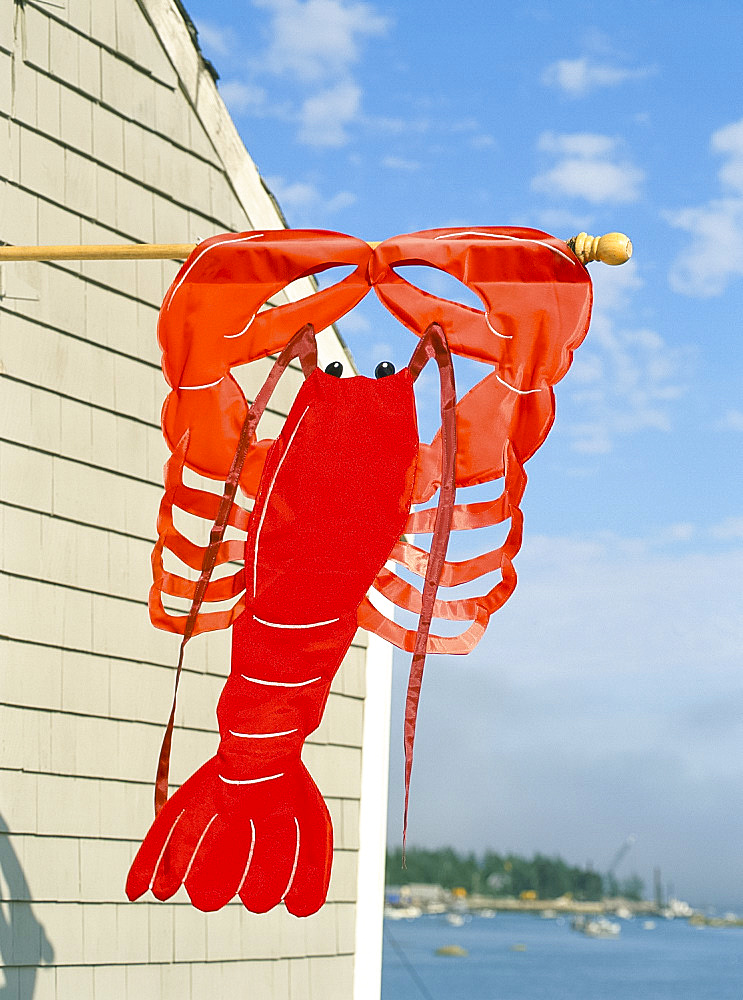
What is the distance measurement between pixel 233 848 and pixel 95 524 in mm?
1549

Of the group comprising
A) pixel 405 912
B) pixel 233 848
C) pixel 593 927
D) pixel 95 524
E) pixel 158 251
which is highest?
pixel 158 251

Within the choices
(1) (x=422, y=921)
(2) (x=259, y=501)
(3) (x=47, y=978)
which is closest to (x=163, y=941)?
(3) (x=47, y=978)

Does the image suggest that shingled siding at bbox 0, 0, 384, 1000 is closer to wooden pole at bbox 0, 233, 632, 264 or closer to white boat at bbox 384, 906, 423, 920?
wooden pole at bbox 0, 233, 632, 264

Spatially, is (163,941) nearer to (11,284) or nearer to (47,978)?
(47,978)

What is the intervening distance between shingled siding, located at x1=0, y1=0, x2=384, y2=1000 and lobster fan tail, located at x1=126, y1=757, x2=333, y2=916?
1.14 meters

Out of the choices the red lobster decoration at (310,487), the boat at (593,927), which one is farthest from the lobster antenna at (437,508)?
the boat at (593,927)

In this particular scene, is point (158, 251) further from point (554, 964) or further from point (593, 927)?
point (593, 927)

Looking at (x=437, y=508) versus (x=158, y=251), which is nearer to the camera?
(x=437, y=508)

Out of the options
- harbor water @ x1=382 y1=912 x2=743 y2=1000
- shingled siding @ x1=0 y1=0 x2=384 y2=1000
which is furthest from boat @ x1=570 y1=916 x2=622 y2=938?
shingled siding @ x1=0 y1=0 x2=384 y2=1000

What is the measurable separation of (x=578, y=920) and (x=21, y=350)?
9712 centimetres

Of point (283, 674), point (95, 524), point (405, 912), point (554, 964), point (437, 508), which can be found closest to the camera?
point (283, 674)

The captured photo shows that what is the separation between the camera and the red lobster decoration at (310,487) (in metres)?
2.42

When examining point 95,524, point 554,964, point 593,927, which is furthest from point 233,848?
point 593,927

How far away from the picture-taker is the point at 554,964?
75812 mm
